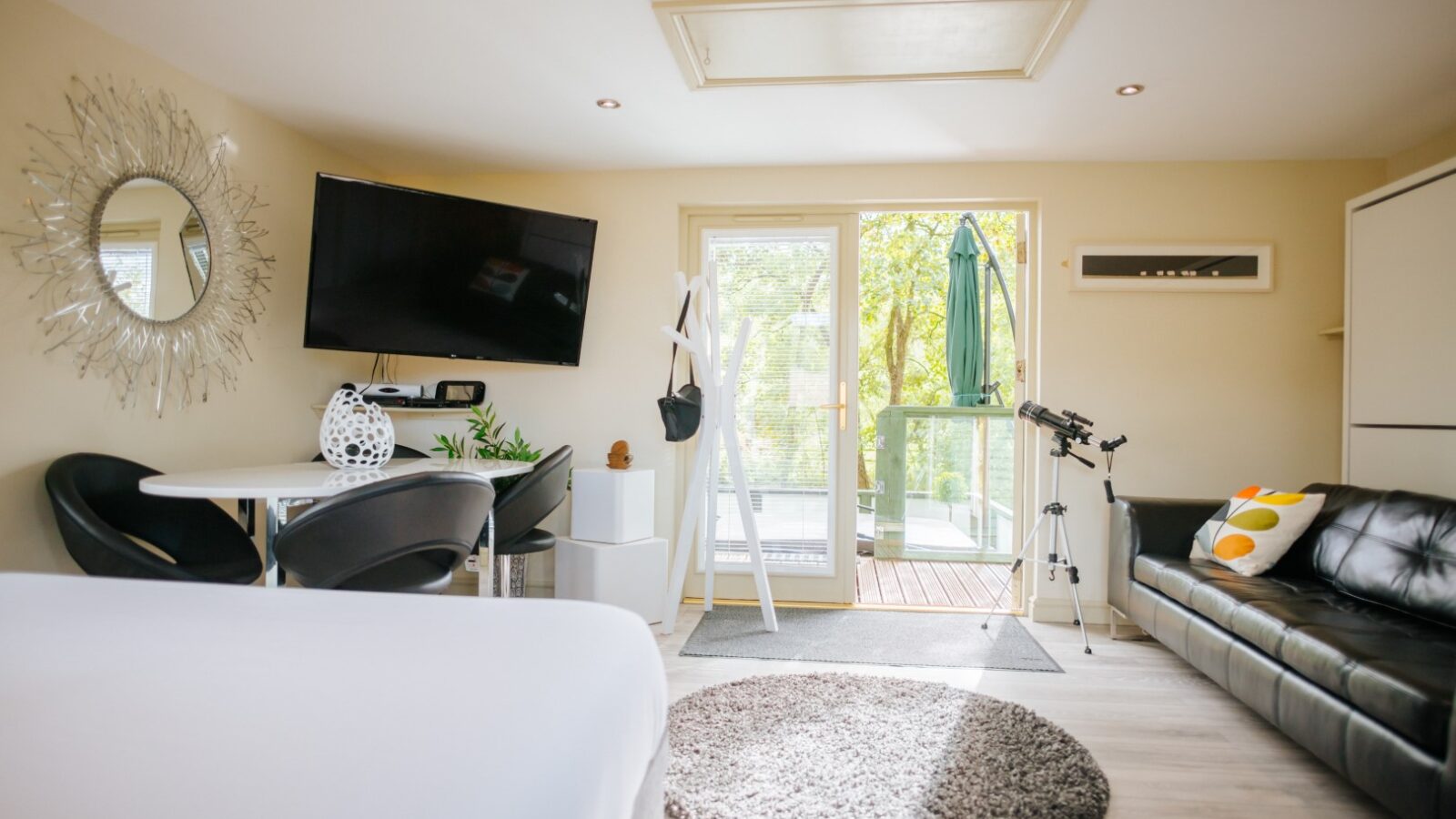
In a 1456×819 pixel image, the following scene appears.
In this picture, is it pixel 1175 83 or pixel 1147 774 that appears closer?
pixel 1147 774

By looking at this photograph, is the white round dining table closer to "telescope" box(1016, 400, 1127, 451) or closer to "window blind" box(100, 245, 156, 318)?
"window blind" box(100, 245, 156, 318)

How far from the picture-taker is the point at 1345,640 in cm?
189

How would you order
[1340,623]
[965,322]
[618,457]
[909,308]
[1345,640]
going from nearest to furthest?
[1345,640]
[1340,623]
[618,457]
[965,322]
[909,308]

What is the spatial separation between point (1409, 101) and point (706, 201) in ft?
9.48

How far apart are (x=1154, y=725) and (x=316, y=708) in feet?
8.32

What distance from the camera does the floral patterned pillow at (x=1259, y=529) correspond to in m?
2.66

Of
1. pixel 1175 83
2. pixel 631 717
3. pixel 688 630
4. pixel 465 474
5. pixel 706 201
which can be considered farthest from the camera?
pixel 706 201

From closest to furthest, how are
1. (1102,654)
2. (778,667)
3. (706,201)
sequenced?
1. (778,667)
2. (1102,654)
3. (706,201)

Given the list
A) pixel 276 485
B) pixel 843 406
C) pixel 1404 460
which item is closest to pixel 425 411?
pixel 276 485

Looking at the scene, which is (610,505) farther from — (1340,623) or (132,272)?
(1340,623)

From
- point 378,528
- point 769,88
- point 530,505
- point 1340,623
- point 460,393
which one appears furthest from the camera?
point 460,393

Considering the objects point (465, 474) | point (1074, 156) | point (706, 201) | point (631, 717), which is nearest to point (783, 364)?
point (706, 201)

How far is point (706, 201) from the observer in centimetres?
376

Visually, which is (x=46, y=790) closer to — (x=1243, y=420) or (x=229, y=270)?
(x=229, y=270)
